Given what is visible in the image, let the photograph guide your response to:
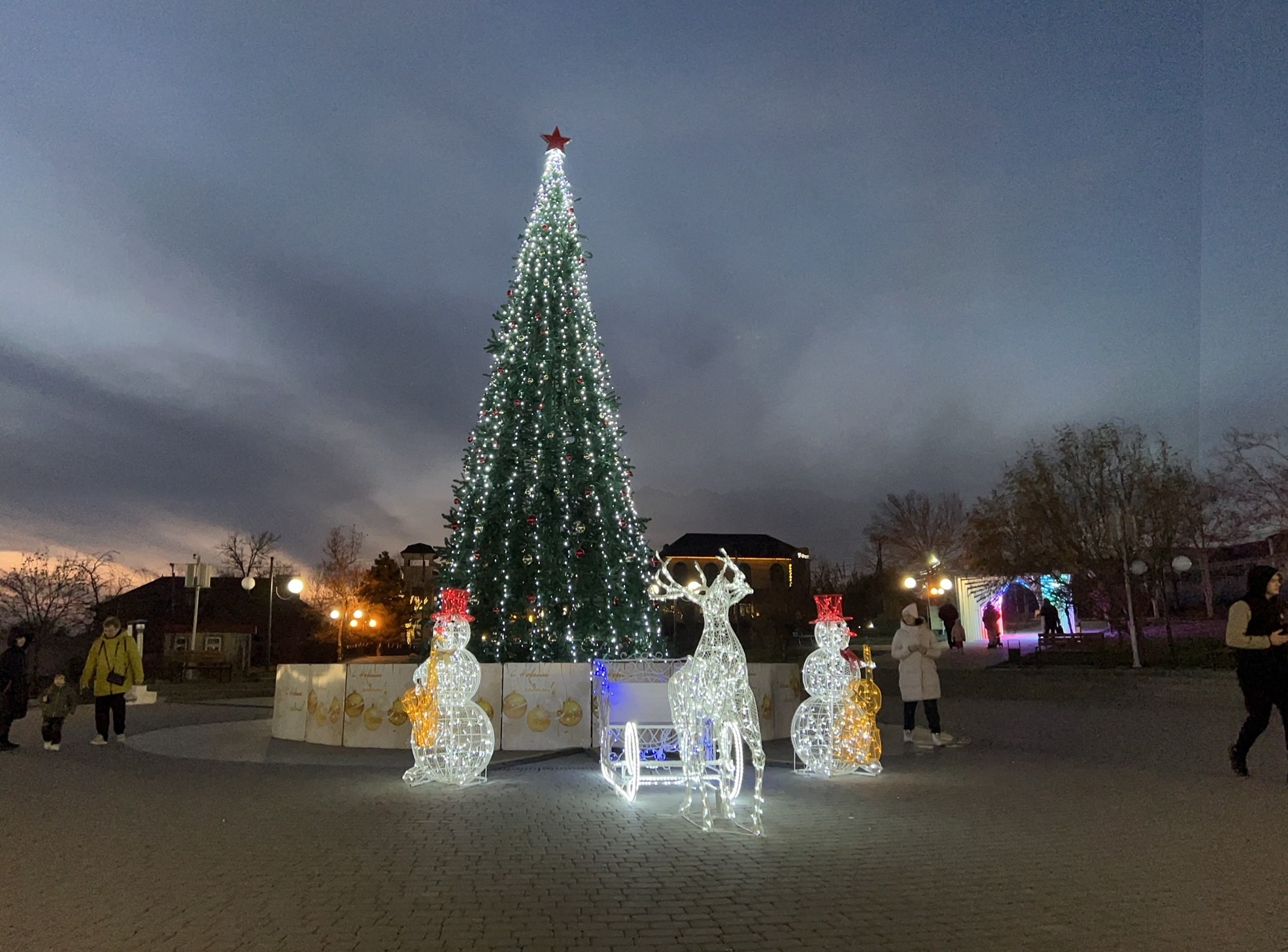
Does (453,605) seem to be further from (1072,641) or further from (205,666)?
(1072,641)

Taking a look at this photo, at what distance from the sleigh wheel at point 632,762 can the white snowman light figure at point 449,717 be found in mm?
1757

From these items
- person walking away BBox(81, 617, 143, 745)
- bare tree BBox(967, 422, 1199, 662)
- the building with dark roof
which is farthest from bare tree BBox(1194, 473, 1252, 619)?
person walking away BBox(81, 617, 143, 745)

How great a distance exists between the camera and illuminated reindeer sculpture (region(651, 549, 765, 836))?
7.29 meters

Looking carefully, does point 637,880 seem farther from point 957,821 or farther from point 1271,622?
point 1271,622

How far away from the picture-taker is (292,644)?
5344 cm

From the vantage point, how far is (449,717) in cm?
931

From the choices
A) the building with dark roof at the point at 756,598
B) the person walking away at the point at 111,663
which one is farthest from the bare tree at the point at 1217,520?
the person walking away at the point at 111,663

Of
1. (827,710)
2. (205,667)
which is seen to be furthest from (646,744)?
(205,667)

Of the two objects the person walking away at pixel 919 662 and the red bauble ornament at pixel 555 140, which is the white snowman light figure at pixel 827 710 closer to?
the person walking away at pixel 919 662

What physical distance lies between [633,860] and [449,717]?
12.8 feet

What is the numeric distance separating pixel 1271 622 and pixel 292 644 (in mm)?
53637

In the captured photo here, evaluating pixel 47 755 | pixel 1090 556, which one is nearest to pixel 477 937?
pixel 47 755

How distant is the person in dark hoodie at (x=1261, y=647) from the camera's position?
859 cm

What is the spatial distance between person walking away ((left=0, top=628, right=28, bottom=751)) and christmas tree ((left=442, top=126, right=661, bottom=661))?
6.34 m
